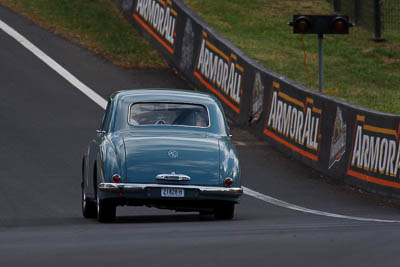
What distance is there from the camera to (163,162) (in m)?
12.1

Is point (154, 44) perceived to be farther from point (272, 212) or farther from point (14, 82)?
point (272, 212)

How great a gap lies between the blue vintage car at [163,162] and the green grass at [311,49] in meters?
12.8

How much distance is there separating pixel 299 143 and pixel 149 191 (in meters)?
9.40

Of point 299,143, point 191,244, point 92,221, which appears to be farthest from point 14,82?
point 191,244

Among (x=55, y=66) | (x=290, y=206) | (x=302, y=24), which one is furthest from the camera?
(x=55, y=66)

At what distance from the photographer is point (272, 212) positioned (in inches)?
605

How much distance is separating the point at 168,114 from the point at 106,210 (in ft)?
5.18

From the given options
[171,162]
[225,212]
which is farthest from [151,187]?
[225,212]

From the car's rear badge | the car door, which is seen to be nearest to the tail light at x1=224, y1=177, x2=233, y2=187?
the car's rear badge

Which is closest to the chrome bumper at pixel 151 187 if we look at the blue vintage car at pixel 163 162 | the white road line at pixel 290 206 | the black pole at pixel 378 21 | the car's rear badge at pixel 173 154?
the blue vintage car at pixel 163 162

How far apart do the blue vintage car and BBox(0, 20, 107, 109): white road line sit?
37.4 ft

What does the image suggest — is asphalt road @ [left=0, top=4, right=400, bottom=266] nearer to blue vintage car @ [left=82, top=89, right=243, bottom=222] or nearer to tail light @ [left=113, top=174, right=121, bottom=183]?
blue vintage car @ [left=82, top=89, right=243, bottom=222]

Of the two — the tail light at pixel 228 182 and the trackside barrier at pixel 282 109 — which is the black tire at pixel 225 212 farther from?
the trackside barrier at pixel 282 109

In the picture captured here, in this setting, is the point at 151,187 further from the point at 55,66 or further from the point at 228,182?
the point at 55,66
